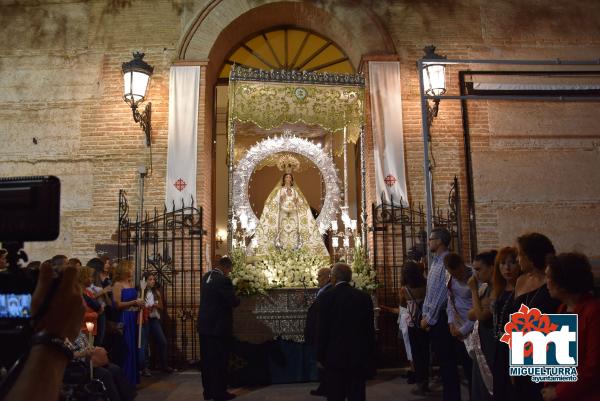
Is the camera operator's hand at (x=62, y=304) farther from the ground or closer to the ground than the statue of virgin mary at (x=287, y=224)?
closer to the ground

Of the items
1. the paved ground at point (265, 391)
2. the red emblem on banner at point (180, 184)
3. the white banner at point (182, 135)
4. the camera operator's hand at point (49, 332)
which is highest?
the white banner at point (182, 135)

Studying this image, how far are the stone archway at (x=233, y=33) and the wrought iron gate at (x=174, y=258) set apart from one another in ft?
1.87

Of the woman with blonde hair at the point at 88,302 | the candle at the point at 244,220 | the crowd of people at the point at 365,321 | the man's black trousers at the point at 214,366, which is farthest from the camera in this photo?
the candle at the point at 244,220

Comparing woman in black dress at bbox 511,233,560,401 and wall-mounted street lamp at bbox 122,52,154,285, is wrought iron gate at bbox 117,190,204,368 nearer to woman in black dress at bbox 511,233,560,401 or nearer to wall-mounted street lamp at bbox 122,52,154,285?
wall-mounted street lamp at bbox 122,52,154,285

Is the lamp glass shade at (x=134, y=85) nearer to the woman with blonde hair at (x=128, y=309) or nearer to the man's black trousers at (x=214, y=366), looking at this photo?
the woman with blonde hair at (x=128, y=309)

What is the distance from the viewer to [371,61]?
1021 cm

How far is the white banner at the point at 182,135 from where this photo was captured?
9719 millimetres

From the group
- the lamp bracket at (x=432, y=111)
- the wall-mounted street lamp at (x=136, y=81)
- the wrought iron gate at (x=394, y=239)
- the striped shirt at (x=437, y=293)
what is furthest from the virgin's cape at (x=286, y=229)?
the striped shirt at (x=437, y=293)

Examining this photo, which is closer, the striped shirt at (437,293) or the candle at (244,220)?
the striped shirt at (437,293)

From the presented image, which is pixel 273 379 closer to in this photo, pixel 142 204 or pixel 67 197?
pixel 142 204

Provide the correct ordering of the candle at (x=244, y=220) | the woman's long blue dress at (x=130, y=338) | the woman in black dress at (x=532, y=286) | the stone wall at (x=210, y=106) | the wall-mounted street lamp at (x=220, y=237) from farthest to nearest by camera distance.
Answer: the wall-mounted street lamp at (x=220, y=237)
the stone wall at (x=210, y=106)
the candle at (x=244, y=220)
the woman's long blue dress at (x=130, y=338)
the woman in black dress at (x=532, y=286)

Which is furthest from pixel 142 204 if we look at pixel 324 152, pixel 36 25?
pixel 36 25

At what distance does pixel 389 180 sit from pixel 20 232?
8.41m

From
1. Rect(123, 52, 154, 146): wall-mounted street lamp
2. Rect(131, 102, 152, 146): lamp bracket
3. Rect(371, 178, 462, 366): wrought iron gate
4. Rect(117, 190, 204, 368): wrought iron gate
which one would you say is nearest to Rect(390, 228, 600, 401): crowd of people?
Rect(371, 178, 462, 366): wrought iron gate
